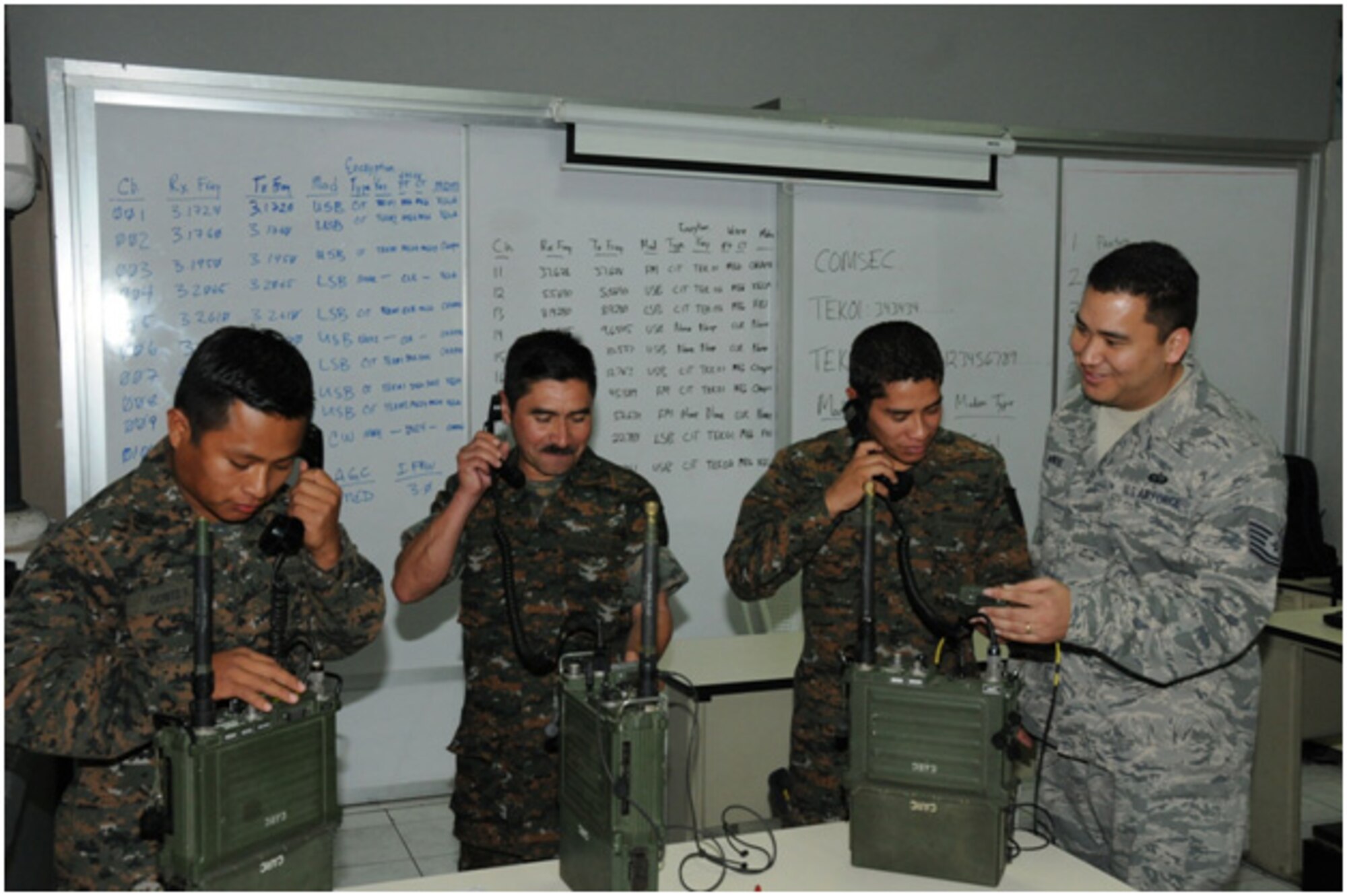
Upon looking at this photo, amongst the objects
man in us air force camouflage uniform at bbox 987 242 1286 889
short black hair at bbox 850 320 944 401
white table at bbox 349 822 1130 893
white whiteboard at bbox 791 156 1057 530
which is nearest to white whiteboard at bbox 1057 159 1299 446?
white whiteboard at bbox 791 156 1057 530

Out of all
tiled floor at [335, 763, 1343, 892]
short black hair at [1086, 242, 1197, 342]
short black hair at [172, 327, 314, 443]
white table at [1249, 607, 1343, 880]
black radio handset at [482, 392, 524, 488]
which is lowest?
tiled floor at [335, 763, 1343, 892]

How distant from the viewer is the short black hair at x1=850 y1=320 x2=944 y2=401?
245cm

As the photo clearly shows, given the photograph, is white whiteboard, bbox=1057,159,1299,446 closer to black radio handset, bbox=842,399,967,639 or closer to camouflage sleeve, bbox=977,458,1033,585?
camouflage sleeve, bbox=977,458,1033,585

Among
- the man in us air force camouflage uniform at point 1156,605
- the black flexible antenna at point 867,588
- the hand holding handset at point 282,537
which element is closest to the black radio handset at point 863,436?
the man in us air force camouflage uniform at point 1156,605

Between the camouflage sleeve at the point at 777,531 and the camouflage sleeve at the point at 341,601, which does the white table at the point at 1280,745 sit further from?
the camouflage sleeve at the point at 341,601

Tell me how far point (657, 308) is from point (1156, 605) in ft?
7.90

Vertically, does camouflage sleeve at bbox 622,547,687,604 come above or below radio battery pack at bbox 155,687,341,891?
above

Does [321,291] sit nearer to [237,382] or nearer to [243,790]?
[237,382]

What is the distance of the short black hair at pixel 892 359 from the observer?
8.03ft

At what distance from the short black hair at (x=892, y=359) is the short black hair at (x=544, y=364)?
564 mm

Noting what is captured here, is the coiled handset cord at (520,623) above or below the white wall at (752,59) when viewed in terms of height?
below

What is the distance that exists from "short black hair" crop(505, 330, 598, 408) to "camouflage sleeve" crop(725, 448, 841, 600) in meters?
0.43

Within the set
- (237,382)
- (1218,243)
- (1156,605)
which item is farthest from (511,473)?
(1218,243)

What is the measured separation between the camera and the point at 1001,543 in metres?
2.54
